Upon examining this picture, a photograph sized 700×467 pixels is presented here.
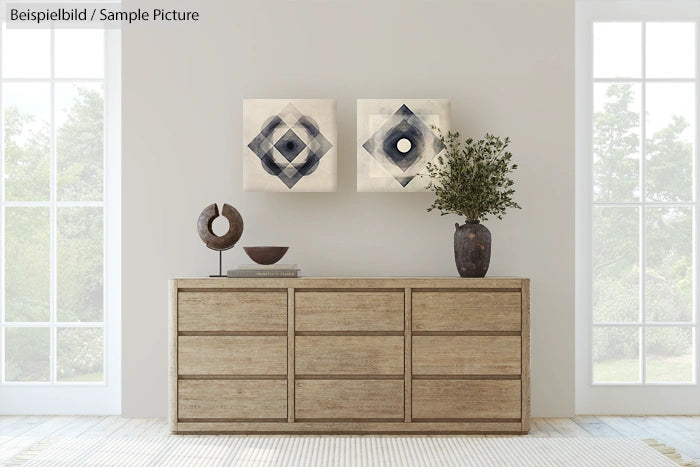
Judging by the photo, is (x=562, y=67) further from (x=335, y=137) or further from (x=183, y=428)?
(x=183, y=428)

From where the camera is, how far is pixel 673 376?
3.96 metres

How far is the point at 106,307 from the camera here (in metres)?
3.94

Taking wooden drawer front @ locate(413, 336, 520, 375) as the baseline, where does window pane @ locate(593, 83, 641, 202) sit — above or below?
above

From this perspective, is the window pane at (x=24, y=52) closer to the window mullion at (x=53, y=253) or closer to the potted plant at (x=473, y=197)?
the window mullion at (x=53, y=253)

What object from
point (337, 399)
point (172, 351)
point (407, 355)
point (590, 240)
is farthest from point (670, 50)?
point (172, 351)

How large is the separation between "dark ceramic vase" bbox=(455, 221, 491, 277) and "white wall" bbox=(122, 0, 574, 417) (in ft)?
1.00

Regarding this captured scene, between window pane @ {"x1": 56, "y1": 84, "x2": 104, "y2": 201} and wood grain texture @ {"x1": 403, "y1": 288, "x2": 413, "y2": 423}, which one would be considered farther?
window pane @ {"x1": 56, "y1": 84, "x2": 104, "y2": 201}

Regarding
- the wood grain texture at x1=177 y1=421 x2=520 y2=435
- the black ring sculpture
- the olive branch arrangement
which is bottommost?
the wood grain texture at x1=177 y1=421 x2=520 y2=435

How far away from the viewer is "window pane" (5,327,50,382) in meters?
3.94

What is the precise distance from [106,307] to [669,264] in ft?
10.2

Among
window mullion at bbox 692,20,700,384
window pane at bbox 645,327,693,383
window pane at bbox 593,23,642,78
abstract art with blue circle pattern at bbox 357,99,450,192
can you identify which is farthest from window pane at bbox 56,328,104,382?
window mullion at bbox 692,20,700,384

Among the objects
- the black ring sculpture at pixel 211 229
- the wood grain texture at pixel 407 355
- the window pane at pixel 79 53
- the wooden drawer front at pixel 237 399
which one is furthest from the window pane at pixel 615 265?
the window pane at pixel 79 53

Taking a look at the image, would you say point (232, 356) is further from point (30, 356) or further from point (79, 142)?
point (79, 142)

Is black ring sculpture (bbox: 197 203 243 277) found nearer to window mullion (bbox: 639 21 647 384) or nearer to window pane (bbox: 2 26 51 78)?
window pane (bbox: 2 26 51 78)
